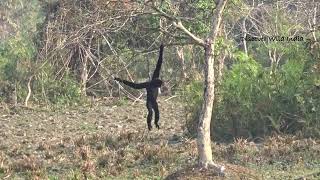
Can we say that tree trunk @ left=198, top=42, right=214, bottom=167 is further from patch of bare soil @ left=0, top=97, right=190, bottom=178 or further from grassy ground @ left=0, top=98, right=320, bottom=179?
patch of bare soil @ left=0, top=97, right=190, bottom=178

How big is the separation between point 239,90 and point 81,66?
8.74 meters

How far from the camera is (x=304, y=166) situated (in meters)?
9.11

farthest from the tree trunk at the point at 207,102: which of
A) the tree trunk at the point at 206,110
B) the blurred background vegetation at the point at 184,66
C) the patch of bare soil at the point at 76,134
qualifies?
the patch of bare soil at the point at 76,134

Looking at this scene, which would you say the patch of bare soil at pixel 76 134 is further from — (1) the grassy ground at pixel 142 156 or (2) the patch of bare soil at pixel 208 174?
(2) the patch of bare soil at pixel 208 174

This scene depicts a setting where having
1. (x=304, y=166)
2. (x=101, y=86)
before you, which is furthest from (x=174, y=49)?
(x=304, y=166)

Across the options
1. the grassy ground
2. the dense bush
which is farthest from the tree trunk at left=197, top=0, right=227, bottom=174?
the dense bush

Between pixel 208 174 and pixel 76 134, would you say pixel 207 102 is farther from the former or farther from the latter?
pixel 76 134

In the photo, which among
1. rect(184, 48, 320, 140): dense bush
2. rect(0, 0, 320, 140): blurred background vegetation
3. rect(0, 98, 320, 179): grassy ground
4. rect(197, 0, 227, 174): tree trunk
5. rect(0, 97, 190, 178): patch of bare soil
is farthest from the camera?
rect(184, 48, 320, 140): dense bush

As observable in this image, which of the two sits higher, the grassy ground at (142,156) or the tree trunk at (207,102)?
the tree trunk at (207,102)

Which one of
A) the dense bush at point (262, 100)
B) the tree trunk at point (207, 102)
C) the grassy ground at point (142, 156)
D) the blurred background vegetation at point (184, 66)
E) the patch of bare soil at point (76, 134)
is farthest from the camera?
the dense bush at point (262, 100)

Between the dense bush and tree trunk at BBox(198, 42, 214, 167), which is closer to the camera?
tree trunk at BBox(198, 42, 214, 167)

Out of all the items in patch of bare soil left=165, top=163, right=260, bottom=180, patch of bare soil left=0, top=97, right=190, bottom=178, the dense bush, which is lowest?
patch of bare soil left=0, top=97, right=190, bottom=178

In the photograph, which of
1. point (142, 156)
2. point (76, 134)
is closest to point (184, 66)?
point (76, 134)

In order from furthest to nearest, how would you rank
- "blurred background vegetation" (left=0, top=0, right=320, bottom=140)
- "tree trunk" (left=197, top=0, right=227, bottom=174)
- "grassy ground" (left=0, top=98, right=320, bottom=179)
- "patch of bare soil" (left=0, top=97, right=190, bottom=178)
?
1. "patch of bare soil" (left=0, top=97, right=190, bottom=178)
2. "grassy ground" (left=0, top=98, right=320, bottom=179)
3. "blurred background vegetation" (left=0, top=0, right=320, bottom=140)
4. "tree trunk" (left=197, top=0, right=227, bottom=174)
